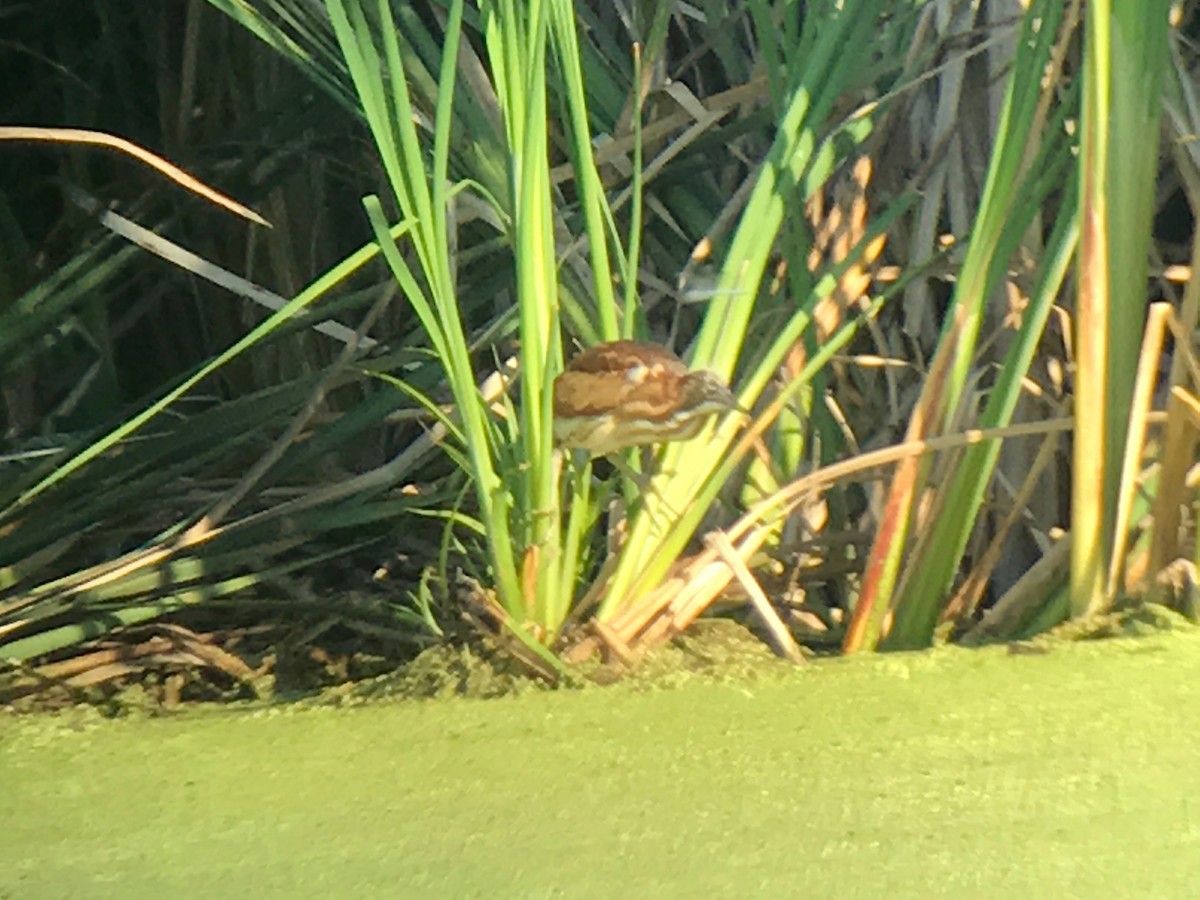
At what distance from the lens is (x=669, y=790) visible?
585 millimetres

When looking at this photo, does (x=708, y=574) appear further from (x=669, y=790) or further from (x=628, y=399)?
(x=669, y=790)

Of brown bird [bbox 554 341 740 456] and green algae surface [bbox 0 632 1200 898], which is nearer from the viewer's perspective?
green algae surface [bbox 0 632 1200 898]

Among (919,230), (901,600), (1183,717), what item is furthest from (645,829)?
(919,230)

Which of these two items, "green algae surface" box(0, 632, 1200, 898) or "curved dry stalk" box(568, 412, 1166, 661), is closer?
"green algae surface" box(0, 632, 1200, 898)

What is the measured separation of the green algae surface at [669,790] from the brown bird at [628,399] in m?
0.16

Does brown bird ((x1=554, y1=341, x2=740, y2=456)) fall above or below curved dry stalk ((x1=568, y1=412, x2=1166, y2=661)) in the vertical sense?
above

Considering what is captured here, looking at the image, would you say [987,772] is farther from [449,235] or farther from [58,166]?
[58,166]

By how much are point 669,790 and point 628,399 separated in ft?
0.88

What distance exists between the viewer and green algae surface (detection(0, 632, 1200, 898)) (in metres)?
0.50

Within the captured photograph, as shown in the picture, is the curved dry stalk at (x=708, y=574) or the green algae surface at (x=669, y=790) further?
the curved dry stalk at (x=708, y=574)

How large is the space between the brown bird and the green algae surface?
0.51ft

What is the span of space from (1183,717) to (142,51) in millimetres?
1152

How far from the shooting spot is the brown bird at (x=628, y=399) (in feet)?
2.66

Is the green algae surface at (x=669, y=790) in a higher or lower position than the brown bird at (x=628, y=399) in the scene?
lower
